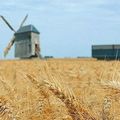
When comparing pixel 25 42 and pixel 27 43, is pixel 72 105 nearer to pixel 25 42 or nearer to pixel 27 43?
pixel 27 43

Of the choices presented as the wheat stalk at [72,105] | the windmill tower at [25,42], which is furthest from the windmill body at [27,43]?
the wheat stalk at [72,105]

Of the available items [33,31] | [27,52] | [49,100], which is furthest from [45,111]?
[33,31]

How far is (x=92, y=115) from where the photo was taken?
84.2 inches

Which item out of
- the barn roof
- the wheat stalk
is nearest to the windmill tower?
the barn roof

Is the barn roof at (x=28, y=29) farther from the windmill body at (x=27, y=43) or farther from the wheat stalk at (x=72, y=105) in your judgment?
the wheat stalk at (x=72, y=105)

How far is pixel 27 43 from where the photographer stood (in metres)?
70.6

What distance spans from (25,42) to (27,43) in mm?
918

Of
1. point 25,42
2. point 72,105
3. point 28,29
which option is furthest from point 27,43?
point 72,105

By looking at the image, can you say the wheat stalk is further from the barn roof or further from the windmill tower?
the barn roof

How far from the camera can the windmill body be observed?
6931 centimetres

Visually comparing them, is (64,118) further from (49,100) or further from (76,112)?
(76,112)

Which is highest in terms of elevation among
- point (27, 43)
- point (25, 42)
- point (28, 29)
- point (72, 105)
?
point (28, 29)

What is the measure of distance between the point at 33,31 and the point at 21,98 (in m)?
72.2

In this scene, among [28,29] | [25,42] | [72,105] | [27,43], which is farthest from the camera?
[28,29]
